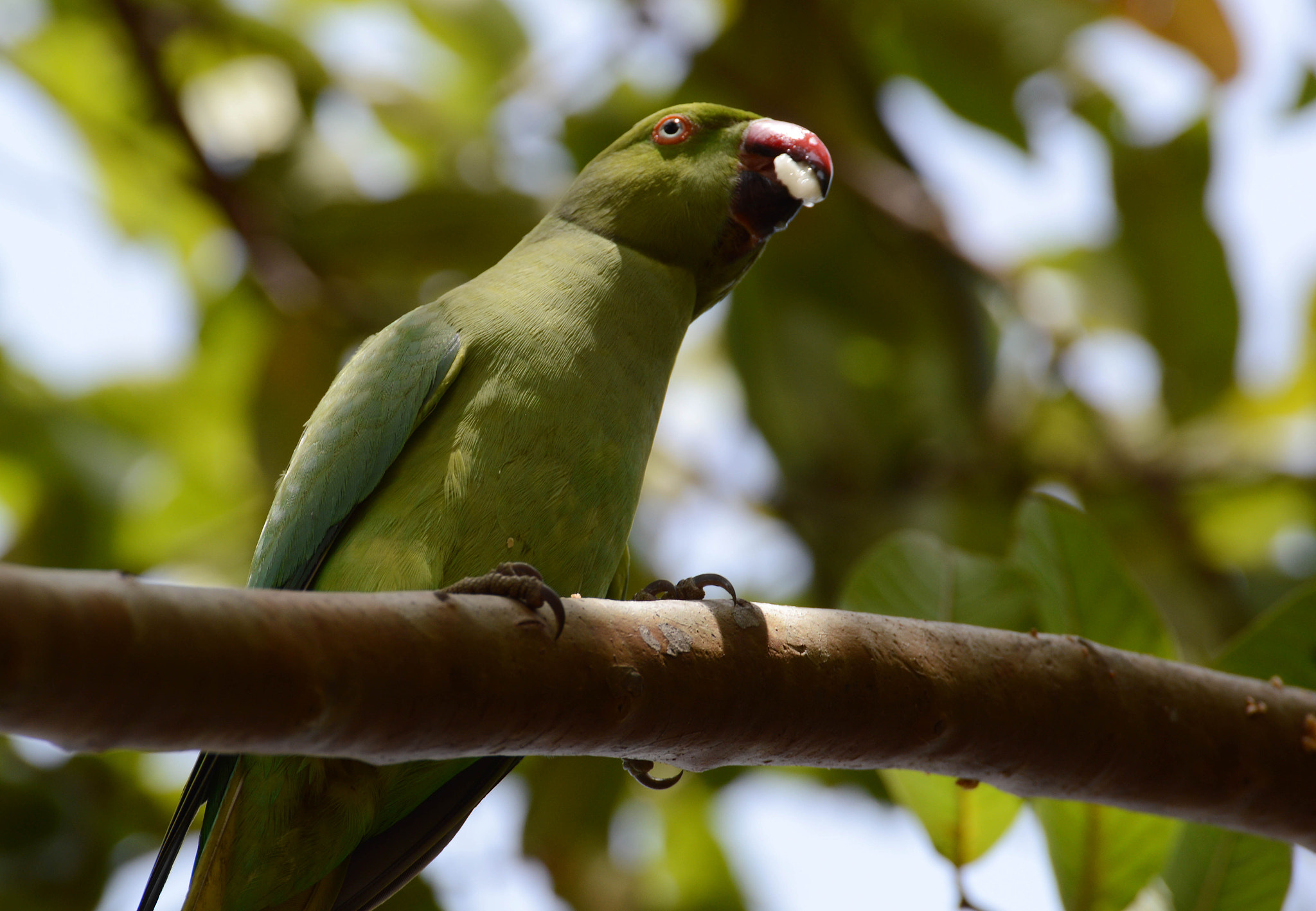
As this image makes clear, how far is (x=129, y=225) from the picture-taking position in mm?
5012

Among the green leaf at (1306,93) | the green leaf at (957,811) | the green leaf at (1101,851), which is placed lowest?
the green leaf at (1101,851)

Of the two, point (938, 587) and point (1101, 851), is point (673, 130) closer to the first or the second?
point (938, 587)

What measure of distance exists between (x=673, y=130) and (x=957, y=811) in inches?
66.9

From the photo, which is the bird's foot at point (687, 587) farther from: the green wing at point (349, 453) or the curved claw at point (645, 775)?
the green wing at point (349, 453)

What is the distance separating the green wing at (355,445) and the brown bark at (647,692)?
80 cm

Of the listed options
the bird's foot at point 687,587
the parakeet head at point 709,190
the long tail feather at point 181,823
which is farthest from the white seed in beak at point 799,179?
the long tail feather at point 181,823

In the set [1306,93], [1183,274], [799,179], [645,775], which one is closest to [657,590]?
[645,775]

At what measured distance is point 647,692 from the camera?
1542 mm

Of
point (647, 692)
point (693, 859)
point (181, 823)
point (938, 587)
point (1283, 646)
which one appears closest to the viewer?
point (647, 692)

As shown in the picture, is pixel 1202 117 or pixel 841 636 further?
pixel 1202 117

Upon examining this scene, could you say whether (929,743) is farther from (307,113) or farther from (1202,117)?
(307,113)

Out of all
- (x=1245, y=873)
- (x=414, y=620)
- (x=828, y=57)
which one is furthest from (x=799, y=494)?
(x=414, y=620)

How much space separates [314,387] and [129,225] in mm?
1622

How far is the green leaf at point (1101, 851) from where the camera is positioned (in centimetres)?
226
